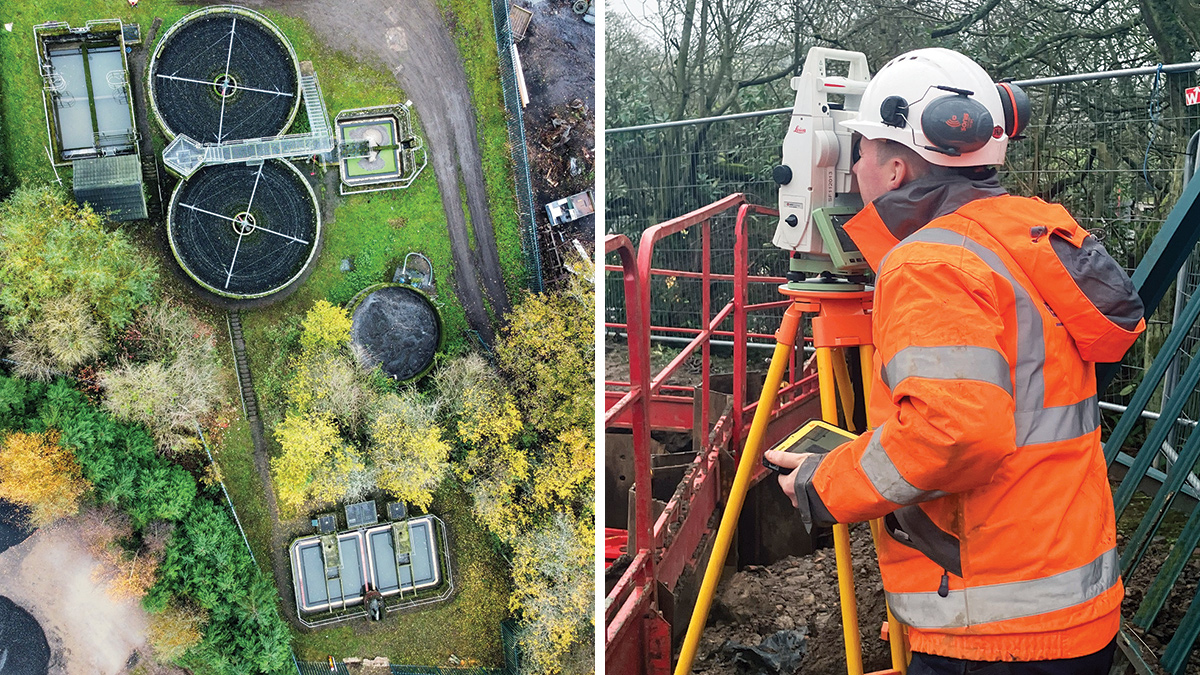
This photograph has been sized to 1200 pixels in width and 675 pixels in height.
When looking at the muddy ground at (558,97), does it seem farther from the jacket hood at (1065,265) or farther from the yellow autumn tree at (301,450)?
the jacket hood at (1065,265)

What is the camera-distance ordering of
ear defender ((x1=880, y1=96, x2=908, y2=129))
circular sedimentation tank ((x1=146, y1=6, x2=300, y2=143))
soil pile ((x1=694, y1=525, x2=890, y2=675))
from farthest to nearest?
circular sedimentation tank ((x1=146, y1=6, x2=300, y2=143)), soil pile ((x1=694, y1=525, x2=890, y2=675)), ear defender ((x1=880, y1=96, x2=908, y2=129))

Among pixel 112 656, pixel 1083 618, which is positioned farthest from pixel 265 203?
pixel 1083 618

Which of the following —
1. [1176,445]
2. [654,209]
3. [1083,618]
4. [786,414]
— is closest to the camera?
[1083,618]

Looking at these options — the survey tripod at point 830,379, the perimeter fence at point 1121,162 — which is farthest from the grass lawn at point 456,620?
the perimeter fence at point 1121,162

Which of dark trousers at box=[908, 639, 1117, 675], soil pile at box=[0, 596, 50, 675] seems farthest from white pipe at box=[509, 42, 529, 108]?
soil pile at box=[0, 596, 50, 675]

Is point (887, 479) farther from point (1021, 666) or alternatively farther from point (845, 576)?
point (845, 576)

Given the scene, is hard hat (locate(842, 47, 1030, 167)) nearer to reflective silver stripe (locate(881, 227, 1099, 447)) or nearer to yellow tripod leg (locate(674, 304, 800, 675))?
reflective silver stripe (locate(881, 227, 1099, 447))

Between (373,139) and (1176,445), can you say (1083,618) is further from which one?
(373,139)
